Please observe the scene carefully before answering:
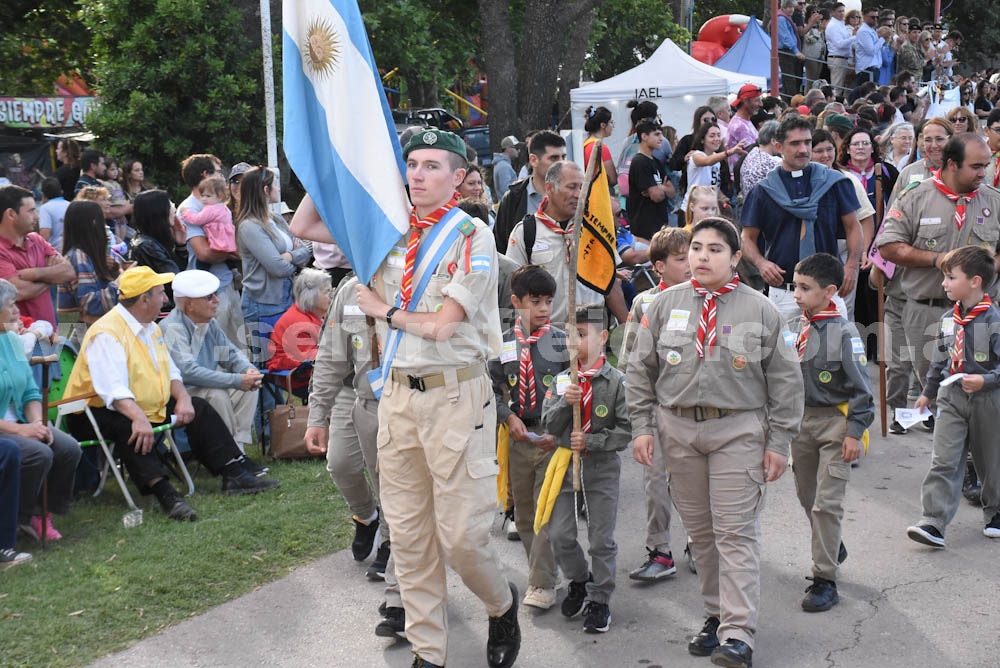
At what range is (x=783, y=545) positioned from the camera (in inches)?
257

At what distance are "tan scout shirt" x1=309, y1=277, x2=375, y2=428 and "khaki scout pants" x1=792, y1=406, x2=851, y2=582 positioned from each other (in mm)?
2197

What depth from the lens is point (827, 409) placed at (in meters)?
5.75

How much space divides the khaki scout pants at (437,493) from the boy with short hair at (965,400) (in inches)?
113

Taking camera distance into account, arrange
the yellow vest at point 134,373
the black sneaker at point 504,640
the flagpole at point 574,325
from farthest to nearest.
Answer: the yellow vest at point 134,373
the flagpole at point 574,325
the black sneaker at point 504,640

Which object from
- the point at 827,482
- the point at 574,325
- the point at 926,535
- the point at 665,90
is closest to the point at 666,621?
the point at 827,482

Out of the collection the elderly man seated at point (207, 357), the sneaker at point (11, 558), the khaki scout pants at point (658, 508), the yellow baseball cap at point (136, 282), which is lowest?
the sneaker at point (11, 558)

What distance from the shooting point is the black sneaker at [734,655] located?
A: 15.9ft

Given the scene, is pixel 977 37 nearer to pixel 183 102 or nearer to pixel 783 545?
pixel 183 102

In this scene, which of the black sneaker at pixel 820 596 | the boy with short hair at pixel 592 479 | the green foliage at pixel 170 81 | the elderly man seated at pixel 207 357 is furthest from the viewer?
the green foliage at pixel 170 81

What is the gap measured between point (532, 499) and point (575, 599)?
20.7 inches

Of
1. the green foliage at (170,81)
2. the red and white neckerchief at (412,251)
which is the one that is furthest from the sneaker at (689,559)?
the green foliage at (170,81)

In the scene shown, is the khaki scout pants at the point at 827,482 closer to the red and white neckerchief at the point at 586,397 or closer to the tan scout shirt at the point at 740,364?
the tan scout shirt at the point at 740,364

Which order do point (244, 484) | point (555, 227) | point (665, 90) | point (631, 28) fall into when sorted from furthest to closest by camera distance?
point (631, 28) < point (665, 90) < point (244, 484) < point (555, 227)

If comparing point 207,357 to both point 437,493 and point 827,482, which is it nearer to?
point 437,493
